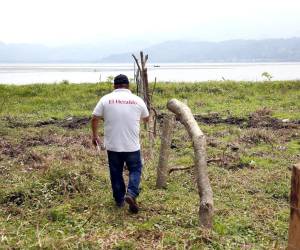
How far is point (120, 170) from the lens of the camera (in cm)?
769

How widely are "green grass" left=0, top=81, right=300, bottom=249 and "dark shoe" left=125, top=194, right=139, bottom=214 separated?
97 millimetres

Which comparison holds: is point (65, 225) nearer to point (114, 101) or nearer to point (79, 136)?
point (114, 101)

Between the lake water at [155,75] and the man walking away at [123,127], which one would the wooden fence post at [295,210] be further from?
the lake water at [155,75]

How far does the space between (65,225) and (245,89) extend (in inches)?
743

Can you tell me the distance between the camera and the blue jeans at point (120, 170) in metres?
7.48

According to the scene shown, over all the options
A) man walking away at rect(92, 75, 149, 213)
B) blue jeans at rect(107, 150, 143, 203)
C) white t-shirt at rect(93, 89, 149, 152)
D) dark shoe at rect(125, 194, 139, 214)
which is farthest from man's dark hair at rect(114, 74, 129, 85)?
dark shoe at rect(125, 194, 139, 214)

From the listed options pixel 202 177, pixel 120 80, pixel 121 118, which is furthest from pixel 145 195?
pixel 120 80

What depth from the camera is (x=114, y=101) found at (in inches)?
291

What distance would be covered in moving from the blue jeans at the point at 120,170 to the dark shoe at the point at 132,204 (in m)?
0.13

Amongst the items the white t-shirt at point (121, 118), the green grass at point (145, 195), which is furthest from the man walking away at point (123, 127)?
the green grass at point (145, 195)

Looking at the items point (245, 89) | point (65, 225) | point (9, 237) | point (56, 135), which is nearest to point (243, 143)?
point (56, 135)

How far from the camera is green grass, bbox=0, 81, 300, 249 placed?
20.9ft

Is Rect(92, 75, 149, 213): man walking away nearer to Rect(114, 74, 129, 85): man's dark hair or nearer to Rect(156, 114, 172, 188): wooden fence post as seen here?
Rect(114, 74, 129, 85): man's dark hair

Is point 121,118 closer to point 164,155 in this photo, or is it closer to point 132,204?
point 132,204
